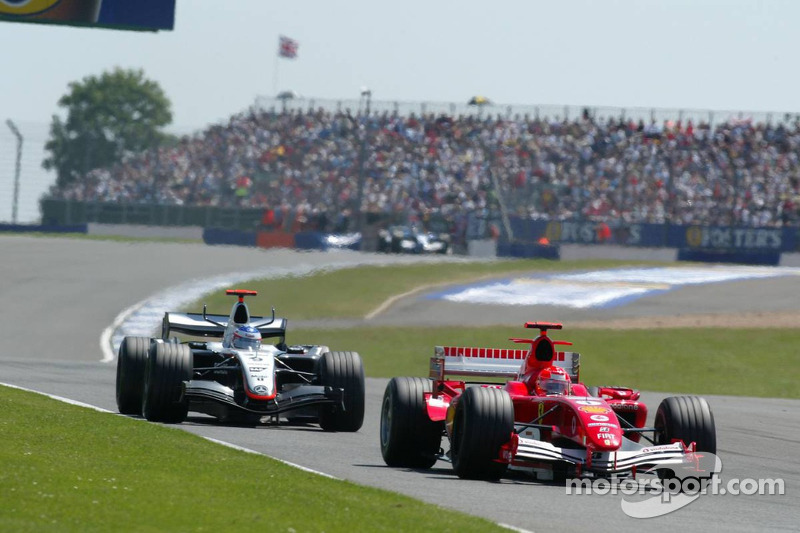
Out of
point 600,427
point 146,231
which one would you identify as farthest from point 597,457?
point 146,231

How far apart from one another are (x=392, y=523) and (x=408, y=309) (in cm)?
2497

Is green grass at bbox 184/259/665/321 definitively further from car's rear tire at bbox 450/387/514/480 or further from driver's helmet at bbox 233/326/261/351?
car's rear tire at bbox 450/387/514/480

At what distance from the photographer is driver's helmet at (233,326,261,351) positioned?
14.8 metres

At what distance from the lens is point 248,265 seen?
37.8 metres

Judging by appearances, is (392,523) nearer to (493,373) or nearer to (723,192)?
(493,373)

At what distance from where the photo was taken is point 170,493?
8383mm

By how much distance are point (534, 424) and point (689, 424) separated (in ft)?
3.83

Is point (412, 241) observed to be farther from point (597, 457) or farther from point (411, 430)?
point (597, 457)

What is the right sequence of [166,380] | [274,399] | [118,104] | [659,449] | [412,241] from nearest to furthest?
[659,449], [166,380], [274,399], [412,241], [118,104]

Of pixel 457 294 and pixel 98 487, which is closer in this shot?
pixel 98 487

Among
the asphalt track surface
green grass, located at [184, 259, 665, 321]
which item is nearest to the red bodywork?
the asphalt track surface

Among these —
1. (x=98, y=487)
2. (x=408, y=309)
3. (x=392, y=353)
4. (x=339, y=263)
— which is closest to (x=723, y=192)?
(x=339, y=263)

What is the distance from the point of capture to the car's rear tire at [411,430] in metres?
11.5

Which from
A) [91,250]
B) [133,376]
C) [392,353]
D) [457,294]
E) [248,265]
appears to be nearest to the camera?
[133,376]
